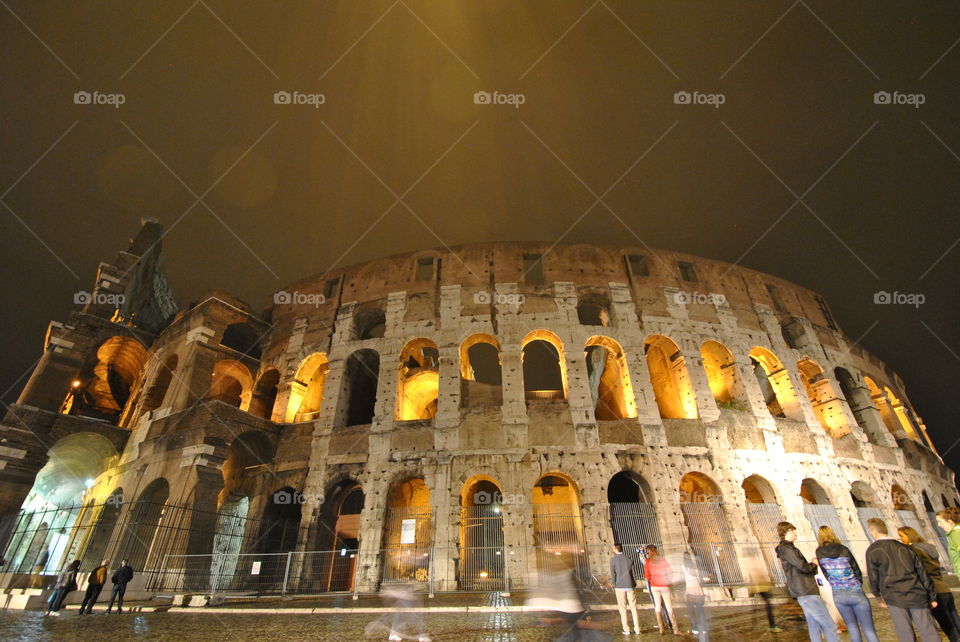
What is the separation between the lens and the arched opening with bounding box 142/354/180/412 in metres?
17.4

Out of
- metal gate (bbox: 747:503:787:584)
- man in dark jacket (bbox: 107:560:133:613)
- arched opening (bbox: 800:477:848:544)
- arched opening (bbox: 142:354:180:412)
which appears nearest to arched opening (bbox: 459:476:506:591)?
metal gate (bbox: 747:503:787:584)

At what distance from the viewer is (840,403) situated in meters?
17.5

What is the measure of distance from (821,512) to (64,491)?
27.7 metres

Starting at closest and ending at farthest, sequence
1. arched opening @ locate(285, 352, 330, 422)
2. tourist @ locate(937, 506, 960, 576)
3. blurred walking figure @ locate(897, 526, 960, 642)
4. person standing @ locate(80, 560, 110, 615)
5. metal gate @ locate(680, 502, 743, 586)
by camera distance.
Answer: tourist @ locate(937, 506, 960, 576) → blurred walking figure @ locate(897, 526, 960, 642) → person standing @ locate(80, 560, 110, 615) → metal gate @ locate(680, 502, 743, 586) → arched opening @ locate(285, 352, 330, 422)

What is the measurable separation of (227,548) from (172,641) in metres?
9.41

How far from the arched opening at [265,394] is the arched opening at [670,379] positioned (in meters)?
14.7

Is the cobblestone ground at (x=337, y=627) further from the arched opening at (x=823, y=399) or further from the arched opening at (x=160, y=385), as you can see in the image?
the arched opening at (x=823, y=399)

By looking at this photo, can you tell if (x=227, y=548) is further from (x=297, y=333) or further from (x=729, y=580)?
(x=729, y=580)

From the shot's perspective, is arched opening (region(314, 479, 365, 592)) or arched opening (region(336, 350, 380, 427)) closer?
arched opening (region(314, 479, 365, 592))

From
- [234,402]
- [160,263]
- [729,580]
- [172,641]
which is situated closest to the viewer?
[172,641]

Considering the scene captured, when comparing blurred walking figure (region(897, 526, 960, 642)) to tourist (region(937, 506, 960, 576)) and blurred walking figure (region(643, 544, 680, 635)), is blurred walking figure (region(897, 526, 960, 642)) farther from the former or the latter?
blurred walking figure (region(643, 544, 680, 635))

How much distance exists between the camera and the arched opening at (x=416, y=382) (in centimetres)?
Answer: 1660

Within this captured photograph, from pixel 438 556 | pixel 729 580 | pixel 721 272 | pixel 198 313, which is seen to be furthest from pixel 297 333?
pixel 721 272

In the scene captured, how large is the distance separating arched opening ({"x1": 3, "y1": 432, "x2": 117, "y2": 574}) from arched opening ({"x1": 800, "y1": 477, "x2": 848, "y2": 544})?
23411 millimetres
